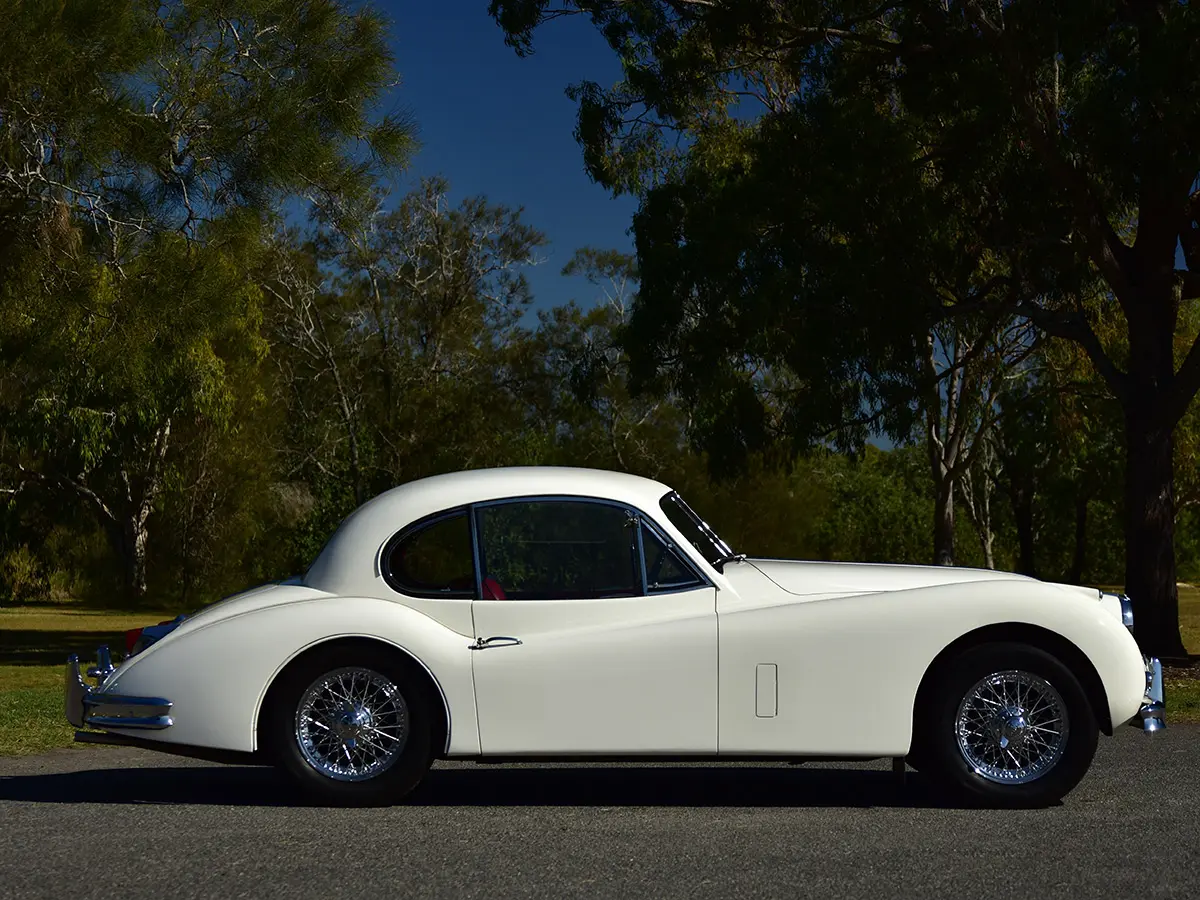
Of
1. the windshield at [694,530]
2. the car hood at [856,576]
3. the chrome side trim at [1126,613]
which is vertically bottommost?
the chrome side trim at [1126,613]

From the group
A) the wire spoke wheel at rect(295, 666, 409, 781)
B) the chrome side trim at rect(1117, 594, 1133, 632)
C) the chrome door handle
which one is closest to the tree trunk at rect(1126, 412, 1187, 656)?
the chrome side trim at rect(1117, 594, 1133, 632)

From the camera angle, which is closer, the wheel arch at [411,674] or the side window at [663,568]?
the wheel arch at [411,674]

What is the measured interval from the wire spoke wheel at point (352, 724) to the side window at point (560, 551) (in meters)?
0.68

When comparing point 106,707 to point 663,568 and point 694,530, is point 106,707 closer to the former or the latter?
point 663,568

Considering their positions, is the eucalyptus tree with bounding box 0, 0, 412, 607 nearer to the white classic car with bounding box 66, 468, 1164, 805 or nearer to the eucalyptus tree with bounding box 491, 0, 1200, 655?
the eucalyptus tree with bounding box 491, 0, 1200, 655

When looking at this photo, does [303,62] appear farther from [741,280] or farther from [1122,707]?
[1122,707]

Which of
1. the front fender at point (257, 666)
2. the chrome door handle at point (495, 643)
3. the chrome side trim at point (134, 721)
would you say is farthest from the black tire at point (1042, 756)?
the chrome side trim at point (134, 721)

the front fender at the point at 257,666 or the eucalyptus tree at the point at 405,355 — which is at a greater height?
the eucalyptus tree at the point at 405,355

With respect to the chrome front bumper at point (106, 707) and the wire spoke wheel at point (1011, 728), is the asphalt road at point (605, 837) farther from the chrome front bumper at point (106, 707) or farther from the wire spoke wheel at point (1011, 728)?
the chrome front bumper at point (106, 707)

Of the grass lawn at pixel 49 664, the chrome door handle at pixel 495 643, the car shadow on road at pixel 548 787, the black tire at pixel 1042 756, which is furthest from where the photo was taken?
the grass lawn at pixel 49 664

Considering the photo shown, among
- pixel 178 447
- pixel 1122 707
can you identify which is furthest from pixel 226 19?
pixel 178 447

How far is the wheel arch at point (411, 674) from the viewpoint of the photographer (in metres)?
7.00

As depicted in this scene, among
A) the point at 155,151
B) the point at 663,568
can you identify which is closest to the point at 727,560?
the point at 663,568

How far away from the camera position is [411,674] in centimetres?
702
